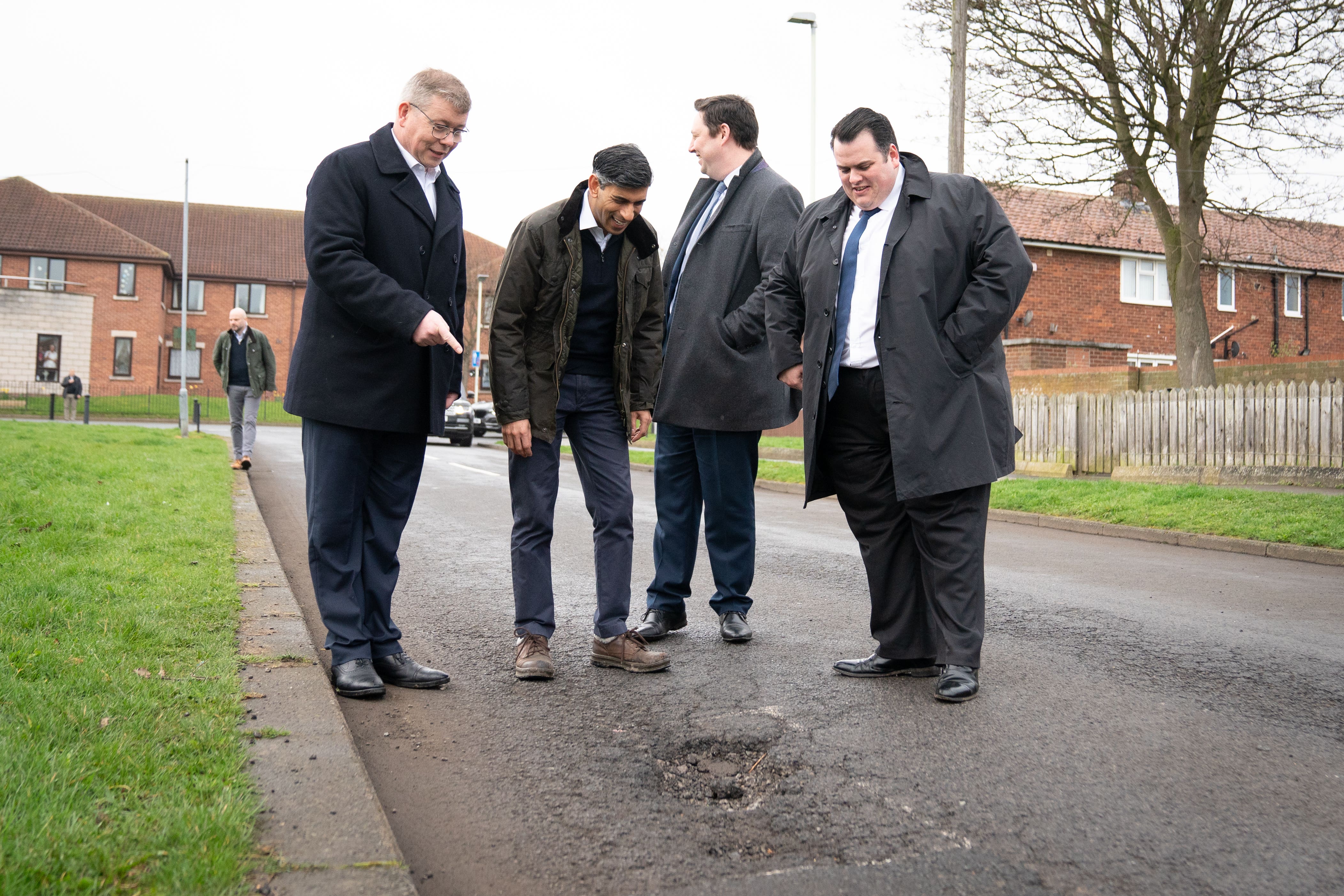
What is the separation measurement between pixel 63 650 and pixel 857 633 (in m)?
3.16

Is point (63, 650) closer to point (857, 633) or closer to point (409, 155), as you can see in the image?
point (409, 155)

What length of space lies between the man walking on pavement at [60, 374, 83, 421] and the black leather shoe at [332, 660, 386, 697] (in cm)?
3629

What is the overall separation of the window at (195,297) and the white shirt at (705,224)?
2200 inches

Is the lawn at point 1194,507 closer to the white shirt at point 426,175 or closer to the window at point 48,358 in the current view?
the white shirt at point 426,175

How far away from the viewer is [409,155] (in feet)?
12.8

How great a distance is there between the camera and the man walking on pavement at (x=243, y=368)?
13438mm

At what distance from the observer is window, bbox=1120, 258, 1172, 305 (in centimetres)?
3025

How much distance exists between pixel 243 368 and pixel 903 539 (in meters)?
11.2

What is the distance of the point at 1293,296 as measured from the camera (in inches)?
1324

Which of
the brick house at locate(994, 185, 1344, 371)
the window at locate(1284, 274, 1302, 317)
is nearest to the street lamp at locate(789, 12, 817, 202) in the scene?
the brick house at locate(994, 185, 1344, 371)

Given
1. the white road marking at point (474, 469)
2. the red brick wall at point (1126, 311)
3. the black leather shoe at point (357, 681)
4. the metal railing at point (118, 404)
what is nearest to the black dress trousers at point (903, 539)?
the black leather shoe at point (357, 681)

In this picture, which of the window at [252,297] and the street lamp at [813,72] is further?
the window at [252,297]

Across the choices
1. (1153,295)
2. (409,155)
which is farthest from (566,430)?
(1153,295)

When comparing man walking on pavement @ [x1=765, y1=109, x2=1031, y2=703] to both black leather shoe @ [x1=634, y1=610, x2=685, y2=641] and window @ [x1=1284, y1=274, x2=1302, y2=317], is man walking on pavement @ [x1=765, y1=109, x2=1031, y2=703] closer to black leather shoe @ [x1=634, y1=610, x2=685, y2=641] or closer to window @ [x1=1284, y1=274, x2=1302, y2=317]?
black leather shoe @ [x1=634, y1=610, x2=685, y2=641]
